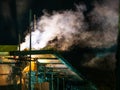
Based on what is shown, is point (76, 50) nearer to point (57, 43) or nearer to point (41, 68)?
point (57, 43)

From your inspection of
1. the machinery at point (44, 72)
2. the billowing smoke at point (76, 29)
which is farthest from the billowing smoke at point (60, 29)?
the machinery at point (44, 72)

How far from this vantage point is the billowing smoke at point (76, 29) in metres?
11.2

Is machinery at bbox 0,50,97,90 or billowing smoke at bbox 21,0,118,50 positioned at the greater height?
billowing smoke at bbox 21,0,118,50

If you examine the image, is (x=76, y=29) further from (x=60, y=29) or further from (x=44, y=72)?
(x=44, y=72)

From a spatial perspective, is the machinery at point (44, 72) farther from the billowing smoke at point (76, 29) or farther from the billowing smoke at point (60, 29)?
the billowing smoke at point (76, 29)

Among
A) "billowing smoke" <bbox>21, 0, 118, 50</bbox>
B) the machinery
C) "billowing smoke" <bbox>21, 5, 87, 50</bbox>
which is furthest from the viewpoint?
"billowing smoke" <bbox>21, 0, 118, 50</bbox>

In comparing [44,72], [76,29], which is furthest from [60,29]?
[44,72]

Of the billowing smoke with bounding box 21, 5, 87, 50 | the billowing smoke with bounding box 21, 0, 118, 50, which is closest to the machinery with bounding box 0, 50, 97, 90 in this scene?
the billowing smoke with bounding box 21, 5, 87, 50

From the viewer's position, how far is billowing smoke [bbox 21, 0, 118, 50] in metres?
11.2

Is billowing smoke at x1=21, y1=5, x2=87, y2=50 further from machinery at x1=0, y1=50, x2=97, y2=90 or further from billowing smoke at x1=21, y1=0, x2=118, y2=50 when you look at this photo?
machinery at x1=0, y1=50, x2=97, y2=90

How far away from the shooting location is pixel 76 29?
14250 mm

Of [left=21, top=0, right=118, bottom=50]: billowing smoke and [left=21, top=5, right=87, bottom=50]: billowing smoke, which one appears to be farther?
[left=21, top=0, right=118, bottom=50]: billowing smoke

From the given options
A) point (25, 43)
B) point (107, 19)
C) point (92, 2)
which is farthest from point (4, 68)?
point (92, 2)

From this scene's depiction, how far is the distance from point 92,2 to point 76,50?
7.04 feet
